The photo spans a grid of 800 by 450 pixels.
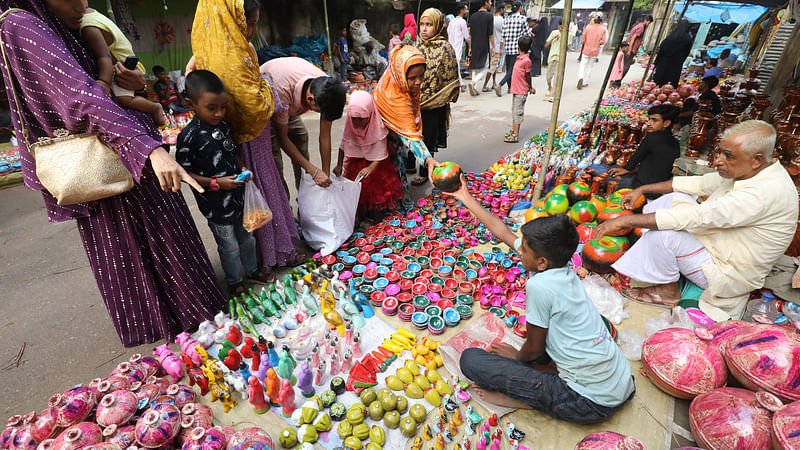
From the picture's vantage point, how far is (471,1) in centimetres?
1244

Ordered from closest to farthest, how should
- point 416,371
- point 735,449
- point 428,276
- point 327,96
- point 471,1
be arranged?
1. point 735,449
2. point 416,371
3. point 327,96
4. point 428,276
5. point 471,1

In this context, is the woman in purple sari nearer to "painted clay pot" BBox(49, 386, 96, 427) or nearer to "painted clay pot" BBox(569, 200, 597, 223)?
"painted clay pot" BBox(49, 386, 96, 427)

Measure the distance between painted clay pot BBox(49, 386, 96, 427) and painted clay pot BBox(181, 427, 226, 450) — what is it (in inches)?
18.1

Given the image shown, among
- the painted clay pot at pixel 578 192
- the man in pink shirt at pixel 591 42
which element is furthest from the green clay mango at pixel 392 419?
the man in pink shirt at pixel 591 42

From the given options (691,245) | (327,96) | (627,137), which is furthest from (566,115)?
(327,96)

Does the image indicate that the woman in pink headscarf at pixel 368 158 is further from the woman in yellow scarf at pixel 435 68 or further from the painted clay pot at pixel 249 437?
the painted clay pot at pixel 249 437

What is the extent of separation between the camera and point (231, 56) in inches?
75.9

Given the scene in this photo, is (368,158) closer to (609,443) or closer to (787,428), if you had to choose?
(609,443)

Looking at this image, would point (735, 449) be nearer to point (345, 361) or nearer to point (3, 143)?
point (345, 361)

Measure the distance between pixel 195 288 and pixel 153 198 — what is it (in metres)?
0.59

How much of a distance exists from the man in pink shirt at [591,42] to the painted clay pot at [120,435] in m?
11.2

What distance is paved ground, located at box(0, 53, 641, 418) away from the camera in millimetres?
2004

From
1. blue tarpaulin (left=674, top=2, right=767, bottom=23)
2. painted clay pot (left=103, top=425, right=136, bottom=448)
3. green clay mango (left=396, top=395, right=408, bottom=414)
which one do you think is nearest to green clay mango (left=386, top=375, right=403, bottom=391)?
green clay mango (left=396, top=395, right=408, bottom=414)

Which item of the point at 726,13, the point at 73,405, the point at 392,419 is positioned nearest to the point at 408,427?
the point at 392,419
